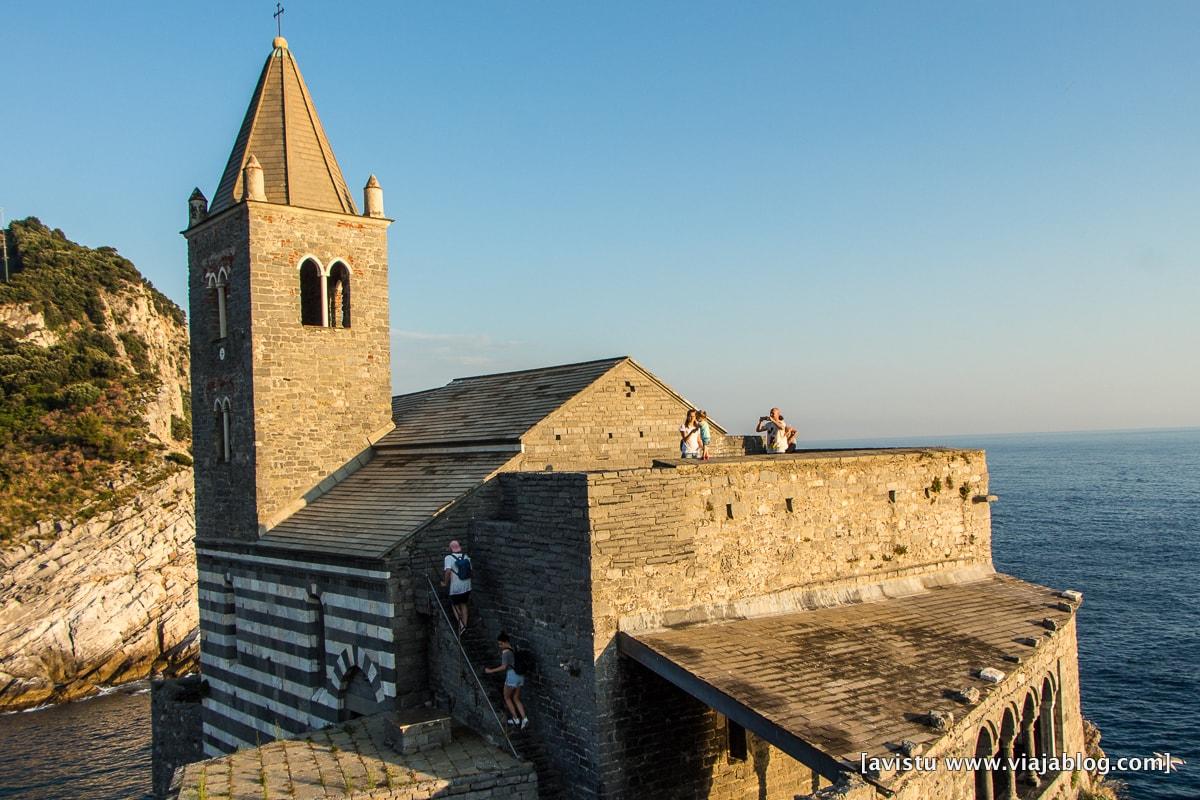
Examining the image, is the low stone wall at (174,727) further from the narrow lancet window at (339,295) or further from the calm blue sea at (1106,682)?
the narrow lancet window at (339,295)

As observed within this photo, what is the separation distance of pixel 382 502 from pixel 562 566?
6613 mm

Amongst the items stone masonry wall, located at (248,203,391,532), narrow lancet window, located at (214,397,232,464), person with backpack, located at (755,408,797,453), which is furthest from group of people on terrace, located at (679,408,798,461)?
narrow lancet window, located at (214,397,232,464)

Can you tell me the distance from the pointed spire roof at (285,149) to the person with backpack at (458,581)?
11391 millimetres

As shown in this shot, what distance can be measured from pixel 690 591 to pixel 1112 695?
2781 centimetres

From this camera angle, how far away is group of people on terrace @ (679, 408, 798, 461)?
19.4m

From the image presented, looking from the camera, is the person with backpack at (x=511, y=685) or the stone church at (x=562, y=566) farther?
the person with backpack at (x=511, y=685)

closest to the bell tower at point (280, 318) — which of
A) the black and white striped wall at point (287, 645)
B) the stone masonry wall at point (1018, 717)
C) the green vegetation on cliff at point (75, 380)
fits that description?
the black and white striped wall at point (287, 645)

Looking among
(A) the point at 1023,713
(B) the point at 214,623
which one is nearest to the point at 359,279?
(B) the point at 214,623

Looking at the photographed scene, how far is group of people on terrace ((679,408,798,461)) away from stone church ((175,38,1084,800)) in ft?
2.30

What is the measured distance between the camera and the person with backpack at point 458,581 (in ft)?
53.7

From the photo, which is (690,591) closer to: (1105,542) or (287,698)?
(287,698)

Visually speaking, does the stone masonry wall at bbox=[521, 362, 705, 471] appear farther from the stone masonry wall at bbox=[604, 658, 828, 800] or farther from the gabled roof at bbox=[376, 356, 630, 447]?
the stone masonry wall at bbox=[604, 658, 828, 800]

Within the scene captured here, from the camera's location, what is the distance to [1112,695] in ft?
114

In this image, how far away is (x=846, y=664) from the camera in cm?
1384
